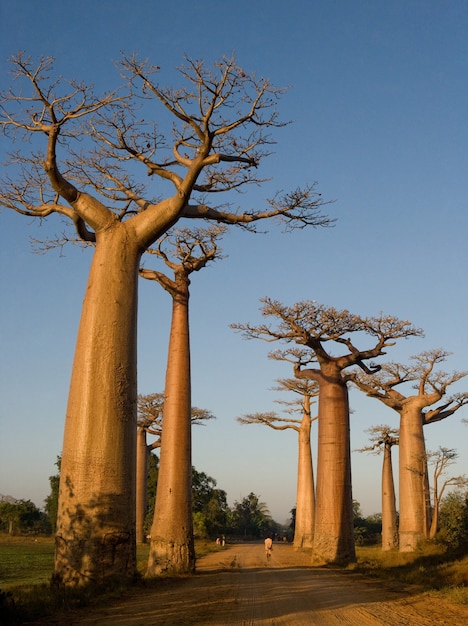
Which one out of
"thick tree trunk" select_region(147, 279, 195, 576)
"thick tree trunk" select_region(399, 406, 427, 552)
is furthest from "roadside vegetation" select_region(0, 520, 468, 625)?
"thick tree trunk" select_region(399, 406, 427, 552)

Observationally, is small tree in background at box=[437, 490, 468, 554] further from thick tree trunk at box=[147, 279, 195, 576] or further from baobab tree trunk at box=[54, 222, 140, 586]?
baobab tree trunk at box=[54, 222, 140, 586]

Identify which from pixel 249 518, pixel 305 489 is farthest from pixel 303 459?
pixel 249 518

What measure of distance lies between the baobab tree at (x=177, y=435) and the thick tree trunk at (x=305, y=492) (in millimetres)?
17036

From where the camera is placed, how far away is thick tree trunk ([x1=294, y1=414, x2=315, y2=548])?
28844mm

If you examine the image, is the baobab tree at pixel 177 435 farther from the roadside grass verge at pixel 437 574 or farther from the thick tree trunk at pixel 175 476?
the roadside grass verge at pixel 437 574

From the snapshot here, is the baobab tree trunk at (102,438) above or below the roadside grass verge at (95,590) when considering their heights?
above

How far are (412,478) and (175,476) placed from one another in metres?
13.3

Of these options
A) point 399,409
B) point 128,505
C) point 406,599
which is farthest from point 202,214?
point 399,409

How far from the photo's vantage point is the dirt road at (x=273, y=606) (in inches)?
239

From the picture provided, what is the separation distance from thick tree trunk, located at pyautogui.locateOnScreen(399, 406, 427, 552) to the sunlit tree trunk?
6186 mm

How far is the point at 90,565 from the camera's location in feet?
23.6

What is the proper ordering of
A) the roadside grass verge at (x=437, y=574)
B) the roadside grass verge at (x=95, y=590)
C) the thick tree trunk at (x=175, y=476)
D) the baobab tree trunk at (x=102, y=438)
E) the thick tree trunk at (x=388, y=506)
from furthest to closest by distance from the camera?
the thick tree trunk at (x=388, y=506), the thick tree trunk at (x=175, y=476), the roadside grass verge at (x=437, y=574), the baobab tree trunk at (x=102, y=438), the roadside grass verge at (x=95, y=590)

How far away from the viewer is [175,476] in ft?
42.5

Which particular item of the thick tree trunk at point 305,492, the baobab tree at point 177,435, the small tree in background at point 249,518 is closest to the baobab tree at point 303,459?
the thick tree trunk at point 305,492
